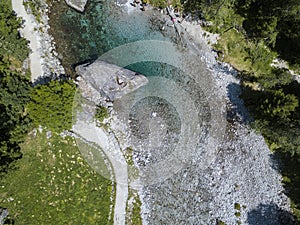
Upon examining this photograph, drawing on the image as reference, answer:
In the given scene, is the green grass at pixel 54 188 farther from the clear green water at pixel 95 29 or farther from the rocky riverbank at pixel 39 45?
the clear green water at pixel 95 29

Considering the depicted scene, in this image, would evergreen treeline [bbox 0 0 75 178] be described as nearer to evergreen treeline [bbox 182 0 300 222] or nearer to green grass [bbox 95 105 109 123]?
green grass [bbox 95 105 109 123]

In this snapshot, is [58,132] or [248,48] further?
[248,48]

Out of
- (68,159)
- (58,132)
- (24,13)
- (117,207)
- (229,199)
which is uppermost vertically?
(24,13)

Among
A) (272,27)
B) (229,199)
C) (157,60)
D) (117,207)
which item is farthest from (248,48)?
(117,207)

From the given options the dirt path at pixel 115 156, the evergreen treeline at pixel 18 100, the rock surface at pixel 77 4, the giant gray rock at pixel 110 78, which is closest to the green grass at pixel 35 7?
the evergreen treeline at pixel 18 100

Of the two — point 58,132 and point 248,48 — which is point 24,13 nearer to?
point 58,132

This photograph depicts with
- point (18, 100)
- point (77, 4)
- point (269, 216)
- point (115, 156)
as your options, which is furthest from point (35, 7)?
point (269, 216)
